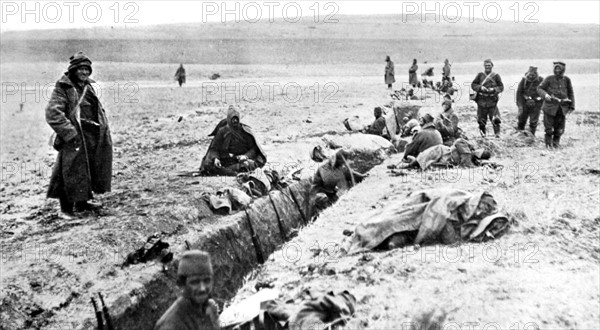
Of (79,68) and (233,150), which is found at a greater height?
(79,68)

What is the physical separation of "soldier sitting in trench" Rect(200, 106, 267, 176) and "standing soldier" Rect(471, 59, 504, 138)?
523cm

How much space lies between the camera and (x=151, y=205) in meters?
7.12

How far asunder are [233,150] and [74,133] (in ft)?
9.53

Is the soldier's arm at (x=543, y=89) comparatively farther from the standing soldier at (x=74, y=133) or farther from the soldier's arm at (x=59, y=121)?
the soldier's arm at (x=59, y=121)

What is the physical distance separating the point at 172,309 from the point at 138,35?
56188 mm

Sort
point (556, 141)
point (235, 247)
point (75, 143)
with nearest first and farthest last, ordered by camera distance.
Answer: point (75, 143) < point (235, 247) < point (556, 141)

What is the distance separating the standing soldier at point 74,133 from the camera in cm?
651

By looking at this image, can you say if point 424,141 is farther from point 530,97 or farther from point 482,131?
point 530,97

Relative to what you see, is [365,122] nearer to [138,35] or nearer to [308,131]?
[308,131]

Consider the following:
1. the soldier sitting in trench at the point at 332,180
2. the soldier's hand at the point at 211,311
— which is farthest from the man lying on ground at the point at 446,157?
the soldier's hand at the point at 211,311

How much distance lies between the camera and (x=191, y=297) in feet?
10.5

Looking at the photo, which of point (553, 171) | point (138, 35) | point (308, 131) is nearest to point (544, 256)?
point (553, 171)

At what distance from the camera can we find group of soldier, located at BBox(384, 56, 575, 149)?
34.0 feet

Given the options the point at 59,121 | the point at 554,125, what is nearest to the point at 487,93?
the point at 554,125
